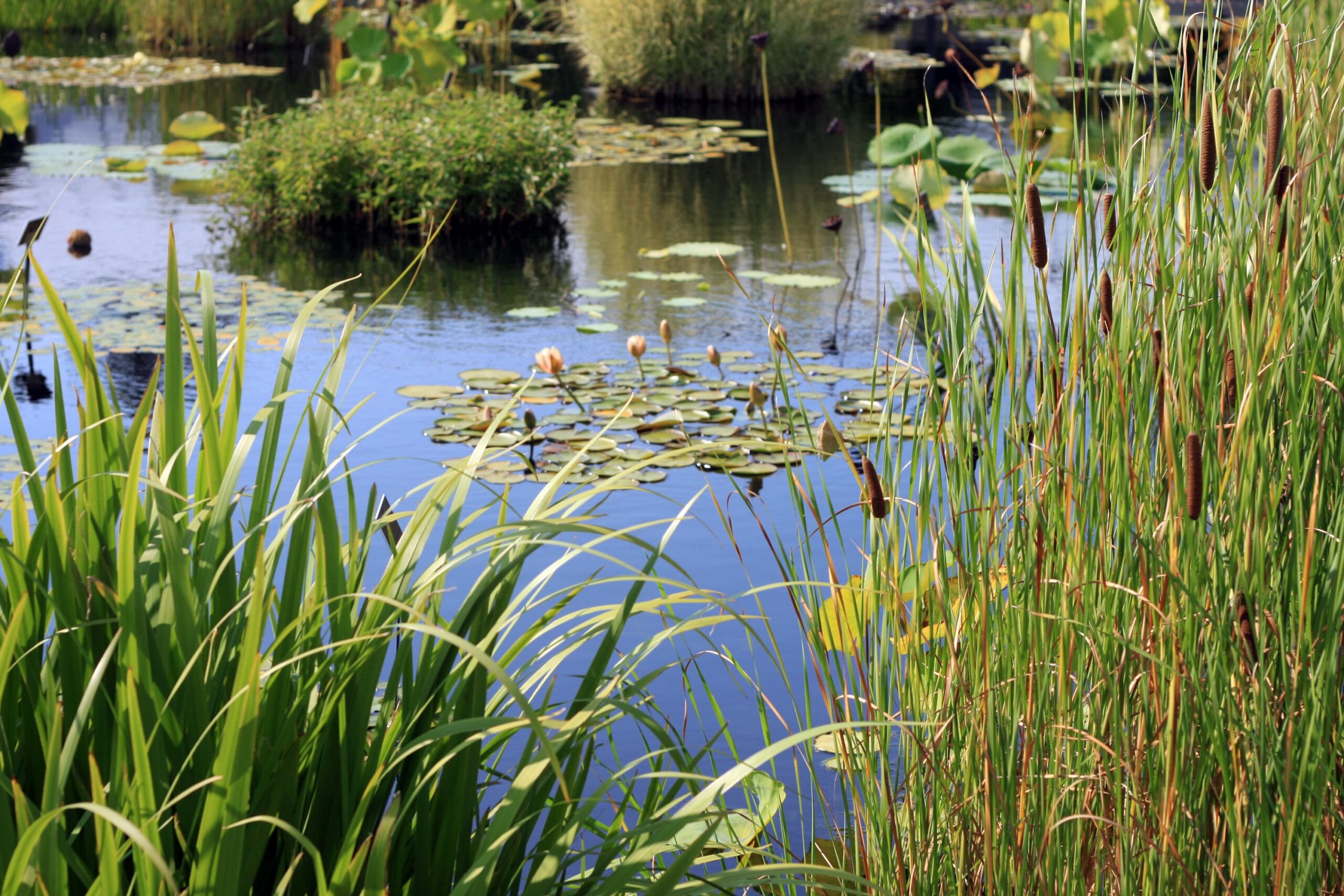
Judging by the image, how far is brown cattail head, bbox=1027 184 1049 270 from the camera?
47.9 inches

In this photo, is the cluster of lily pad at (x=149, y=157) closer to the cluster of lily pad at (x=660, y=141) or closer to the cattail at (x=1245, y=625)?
the cluster of lily pad at (x=660, y=141)

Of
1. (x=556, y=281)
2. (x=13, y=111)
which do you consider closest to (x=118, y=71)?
(x=13, y=111)

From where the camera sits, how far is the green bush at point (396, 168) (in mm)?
5754

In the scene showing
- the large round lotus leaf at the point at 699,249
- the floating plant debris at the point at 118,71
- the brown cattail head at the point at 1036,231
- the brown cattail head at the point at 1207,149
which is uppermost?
the floating plant debris at the point at 118,71

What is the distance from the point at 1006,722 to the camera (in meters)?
1.32

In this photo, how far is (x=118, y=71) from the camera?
431 inches

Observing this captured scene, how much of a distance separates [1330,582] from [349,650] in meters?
0.83

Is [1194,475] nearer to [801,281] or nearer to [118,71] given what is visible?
[801,281]

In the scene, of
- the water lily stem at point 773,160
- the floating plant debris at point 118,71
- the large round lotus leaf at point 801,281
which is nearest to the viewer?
the water lily stem at point 773,160

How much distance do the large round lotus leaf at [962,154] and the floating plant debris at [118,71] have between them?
24.1 ft

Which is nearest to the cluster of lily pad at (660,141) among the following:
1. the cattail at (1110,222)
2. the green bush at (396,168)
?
the green bush at (396,168)

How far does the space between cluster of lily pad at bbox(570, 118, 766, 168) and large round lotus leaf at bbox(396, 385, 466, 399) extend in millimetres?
3719

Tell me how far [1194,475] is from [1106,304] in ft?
1.02

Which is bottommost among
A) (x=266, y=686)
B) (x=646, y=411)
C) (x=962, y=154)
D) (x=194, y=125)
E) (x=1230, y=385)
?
(x=646, y=411)
